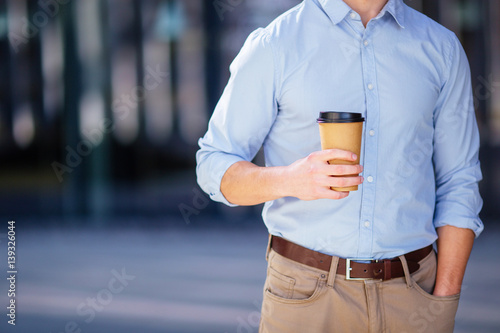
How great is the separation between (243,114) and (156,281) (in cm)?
360

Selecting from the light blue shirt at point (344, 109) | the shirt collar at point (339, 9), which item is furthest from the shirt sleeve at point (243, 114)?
the shirt collar at point (339, 9)

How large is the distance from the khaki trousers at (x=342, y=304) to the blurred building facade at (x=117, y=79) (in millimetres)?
5484

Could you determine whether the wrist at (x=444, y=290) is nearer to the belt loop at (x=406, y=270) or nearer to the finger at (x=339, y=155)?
the belt loop at (x=406, y=270)

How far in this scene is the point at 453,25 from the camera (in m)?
6.63

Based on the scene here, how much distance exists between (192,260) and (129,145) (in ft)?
8.07

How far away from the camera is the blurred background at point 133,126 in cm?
608

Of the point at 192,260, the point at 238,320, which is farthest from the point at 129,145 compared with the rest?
the point at 238,320

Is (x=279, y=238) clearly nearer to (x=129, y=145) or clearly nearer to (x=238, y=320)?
(x=238, y=320)

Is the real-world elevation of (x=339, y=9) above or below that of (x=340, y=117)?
above

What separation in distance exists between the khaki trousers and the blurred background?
356cm

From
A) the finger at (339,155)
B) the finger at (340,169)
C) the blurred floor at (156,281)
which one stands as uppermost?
the finger at (339,155)

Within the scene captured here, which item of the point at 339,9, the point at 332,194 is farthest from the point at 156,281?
the point at 332,194

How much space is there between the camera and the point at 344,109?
167cm

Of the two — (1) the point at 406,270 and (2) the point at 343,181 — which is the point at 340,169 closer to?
(2) the point at 343,181
